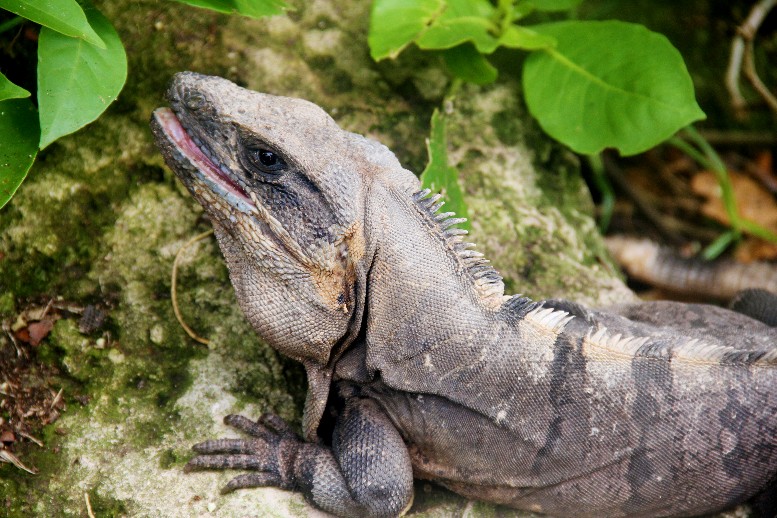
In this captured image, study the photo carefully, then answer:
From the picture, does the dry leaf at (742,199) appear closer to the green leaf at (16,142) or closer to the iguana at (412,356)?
the iguana at (412,356)

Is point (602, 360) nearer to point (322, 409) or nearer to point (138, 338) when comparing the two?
point (322, 409)

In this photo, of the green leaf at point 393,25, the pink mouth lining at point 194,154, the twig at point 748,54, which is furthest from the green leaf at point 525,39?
the twig at point 748,54

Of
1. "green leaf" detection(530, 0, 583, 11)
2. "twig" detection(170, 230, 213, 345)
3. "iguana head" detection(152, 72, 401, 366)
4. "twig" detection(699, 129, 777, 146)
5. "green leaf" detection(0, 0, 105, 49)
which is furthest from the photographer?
"twig" detection(699, 129, 777, 146)

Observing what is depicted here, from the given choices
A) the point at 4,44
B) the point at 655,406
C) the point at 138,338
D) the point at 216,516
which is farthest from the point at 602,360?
the point at 4,44

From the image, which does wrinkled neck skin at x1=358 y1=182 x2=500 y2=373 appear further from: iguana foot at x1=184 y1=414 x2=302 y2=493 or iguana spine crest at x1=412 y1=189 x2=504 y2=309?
iguana foot at x1=184 y1=414 x2=302 y2=493

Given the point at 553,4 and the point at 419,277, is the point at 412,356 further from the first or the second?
the point at 553,4

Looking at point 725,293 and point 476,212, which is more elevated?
point 476,212

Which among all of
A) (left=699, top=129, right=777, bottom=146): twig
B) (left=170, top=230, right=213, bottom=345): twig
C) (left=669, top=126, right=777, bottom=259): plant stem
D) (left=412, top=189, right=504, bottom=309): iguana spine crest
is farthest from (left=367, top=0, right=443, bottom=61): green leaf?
(left=699, top=129, right=777, bottom=146): twig
